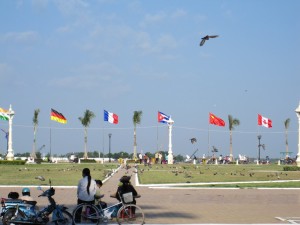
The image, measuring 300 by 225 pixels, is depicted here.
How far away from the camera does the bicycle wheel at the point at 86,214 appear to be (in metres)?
12.2

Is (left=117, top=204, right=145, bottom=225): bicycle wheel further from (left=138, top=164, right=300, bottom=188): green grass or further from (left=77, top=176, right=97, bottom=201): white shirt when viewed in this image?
(left=138, top=164, right=300, bottom=188): green grass

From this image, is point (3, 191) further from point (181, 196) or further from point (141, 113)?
point (141, 113)

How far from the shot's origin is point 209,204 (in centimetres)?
1752

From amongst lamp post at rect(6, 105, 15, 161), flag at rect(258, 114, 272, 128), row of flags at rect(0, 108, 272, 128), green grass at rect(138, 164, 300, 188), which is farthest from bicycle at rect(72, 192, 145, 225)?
flag at rect(258, 114, 272, 128)

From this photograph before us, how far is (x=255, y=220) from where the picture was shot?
1359cm

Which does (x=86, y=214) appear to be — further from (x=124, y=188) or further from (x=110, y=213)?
(x=124, y=188)

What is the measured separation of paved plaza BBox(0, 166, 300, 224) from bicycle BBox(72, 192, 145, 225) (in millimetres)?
882

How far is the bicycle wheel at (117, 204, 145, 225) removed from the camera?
12319 mm

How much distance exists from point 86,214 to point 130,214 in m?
0.99

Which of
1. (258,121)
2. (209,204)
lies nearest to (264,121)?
(258,121)

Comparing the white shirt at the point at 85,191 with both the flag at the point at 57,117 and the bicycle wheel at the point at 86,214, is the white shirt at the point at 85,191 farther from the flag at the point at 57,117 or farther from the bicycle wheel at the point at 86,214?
the flag at the point at 57,117

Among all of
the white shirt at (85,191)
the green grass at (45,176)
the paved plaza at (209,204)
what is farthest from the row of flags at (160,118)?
the white shirt at (85,191)

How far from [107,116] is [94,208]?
63.3 m

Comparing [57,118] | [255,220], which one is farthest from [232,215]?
[57,118]
